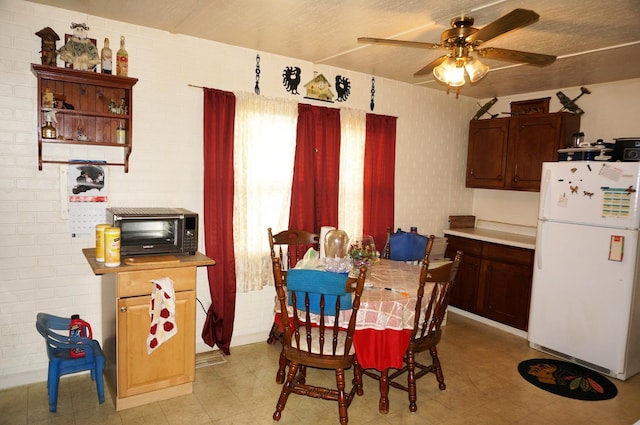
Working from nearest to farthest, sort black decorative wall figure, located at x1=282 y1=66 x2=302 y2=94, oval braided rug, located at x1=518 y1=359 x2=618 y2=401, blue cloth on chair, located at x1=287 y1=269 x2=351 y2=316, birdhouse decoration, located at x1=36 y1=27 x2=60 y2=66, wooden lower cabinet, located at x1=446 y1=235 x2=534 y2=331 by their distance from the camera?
blue cloth on chair, located at x1=287 y1=269 x2=351 y2=316 < birdhouse decoration, located at x1=36 y1=27 x2=60 y2=66 < oval braided rug, located at x1=518 y1=359 x2=618 y2=401 < black decorative wall figure, located at x1=282 y1=66 x2=302 y2=94 < wooden lower cabinet, located at x1=446 y1=235 x2=534 y2=331

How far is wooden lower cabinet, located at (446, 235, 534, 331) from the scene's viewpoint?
4.14 meters

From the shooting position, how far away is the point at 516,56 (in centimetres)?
237

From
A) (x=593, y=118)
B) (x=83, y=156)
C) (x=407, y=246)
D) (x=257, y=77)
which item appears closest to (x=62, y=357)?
(x=83, y=156)

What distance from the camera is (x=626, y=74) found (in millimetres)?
3758

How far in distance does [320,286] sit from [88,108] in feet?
6.87

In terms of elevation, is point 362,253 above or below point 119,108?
below

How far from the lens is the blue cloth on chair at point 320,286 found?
2268 millimetres

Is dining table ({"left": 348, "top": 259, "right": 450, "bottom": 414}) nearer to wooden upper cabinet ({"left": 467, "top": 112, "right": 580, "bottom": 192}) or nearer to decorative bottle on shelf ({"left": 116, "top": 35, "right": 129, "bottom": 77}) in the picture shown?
decorative bottle on shelf ({"left": 116, "top": 35, "right": 129, "bottom": 77})

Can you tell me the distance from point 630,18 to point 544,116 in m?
1.91

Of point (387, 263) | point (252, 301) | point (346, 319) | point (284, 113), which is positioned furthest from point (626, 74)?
point (252, 301)

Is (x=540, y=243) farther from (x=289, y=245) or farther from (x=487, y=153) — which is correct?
(x=289, y=245)

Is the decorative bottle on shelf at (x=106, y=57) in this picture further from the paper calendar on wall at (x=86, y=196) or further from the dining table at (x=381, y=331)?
the dining table at (x=381, y=331)

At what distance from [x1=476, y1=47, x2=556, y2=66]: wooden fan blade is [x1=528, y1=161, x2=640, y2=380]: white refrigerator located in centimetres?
147

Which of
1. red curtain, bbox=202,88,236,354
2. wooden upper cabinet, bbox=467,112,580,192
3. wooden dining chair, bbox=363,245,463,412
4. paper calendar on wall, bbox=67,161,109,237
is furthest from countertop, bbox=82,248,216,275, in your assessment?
wooden upper cabinet, bbox=467,112,580,192
